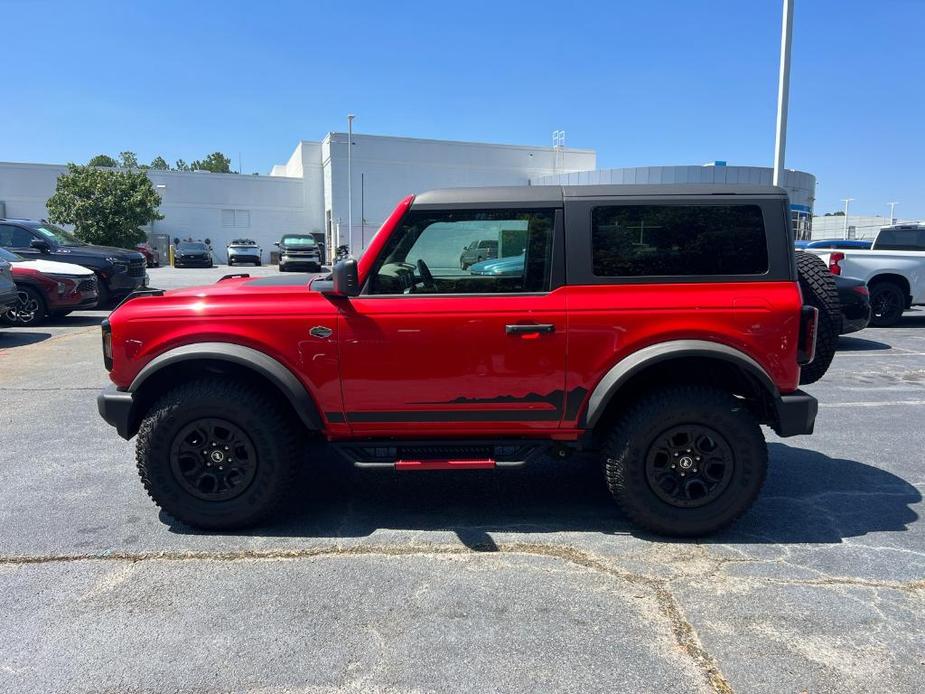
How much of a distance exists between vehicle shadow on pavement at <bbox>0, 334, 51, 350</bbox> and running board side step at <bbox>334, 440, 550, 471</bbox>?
8.53 meters

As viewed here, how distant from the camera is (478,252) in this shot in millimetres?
3771

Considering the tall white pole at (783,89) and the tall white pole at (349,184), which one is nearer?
the tall white pole at (783,89)

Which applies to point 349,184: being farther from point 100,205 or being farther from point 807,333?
point 807,333

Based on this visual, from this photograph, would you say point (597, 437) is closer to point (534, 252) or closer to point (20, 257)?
point (534, 252)

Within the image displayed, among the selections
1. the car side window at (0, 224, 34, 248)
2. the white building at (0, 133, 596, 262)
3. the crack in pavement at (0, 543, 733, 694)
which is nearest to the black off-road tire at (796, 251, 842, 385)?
the crack in pavement at (0, 543, 733, 694)

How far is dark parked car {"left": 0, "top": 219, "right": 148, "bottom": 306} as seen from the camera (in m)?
12.8

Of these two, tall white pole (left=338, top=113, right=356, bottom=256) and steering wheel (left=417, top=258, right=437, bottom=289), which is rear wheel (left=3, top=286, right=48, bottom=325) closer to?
steering wheel (left=417, top=258, right=437, bottom=289)

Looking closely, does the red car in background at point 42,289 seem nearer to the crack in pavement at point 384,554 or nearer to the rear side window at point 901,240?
the crack in pavement at point 384,554

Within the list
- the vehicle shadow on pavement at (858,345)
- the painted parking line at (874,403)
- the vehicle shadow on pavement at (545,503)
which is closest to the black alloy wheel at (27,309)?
the vehicle shadow on pavement at (545,503)

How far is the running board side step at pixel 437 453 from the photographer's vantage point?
3.65 m

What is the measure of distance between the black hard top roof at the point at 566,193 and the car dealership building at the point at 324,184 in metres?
35.2

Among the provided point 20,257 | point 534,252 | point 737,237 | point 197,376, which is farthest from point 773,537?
point 20,257

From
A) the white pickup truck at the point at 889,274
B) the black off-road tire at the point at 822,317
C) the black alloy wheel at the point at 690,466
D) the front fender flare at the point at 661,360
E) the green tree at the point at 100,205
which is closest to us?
the front fender flare at the point at 661,360

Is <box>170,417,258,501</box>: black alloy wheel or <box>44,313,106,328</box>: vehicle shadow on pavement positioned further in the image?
<box>44,313,106,328</box>: vehicle shadow on pavement
